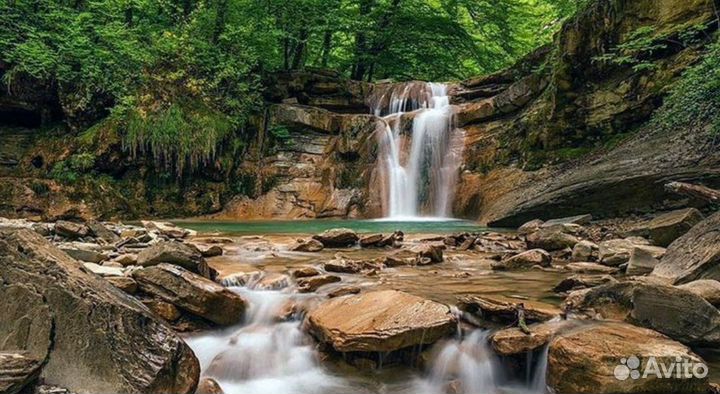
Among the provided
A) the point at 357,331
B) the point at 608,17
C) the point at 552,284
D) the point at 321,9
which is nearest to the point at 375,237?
the point at 552,284

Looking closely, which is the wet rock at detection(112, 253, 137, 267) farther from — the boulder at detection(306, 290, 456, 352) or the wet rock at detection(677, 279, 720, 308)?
the wet rock at detection(677, 279, 720, 308)

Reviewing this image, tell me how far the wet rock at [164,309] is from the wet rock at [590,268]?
14.4 feet

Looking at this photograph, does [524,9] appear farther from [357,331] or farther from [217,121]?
[357,331]

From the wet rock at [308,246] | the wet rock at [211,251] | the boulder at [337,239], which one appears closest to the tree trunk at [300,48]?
the boulder at [337,239]

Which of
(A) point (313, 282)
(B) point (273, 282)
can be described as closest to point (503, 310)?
(A) point (313, 282)

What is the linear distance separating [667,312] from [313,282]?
9.83 ft

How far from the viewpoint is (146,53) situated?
1400cm

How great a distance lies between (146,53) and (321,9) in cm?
660

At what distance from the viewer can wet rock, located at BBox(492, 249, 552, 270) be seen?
5.70m

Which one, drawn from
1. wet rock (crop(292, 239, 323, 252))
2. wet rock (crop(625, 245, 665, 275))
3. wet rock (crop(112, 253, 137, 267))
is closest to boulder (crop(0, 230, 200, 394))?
wet rock (crop(112, 253, 137, 267))

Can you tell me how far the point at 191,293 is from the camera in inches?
150

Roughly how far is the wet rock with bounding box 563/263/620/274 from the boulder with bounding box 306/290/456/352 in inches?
102

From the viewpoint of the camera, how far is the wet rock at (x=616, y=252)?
543 cm

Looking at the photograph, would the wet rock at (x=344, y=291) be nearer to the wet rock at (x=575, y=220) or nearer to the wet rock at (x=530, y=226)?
the wet rock at (x=575, y=220)
